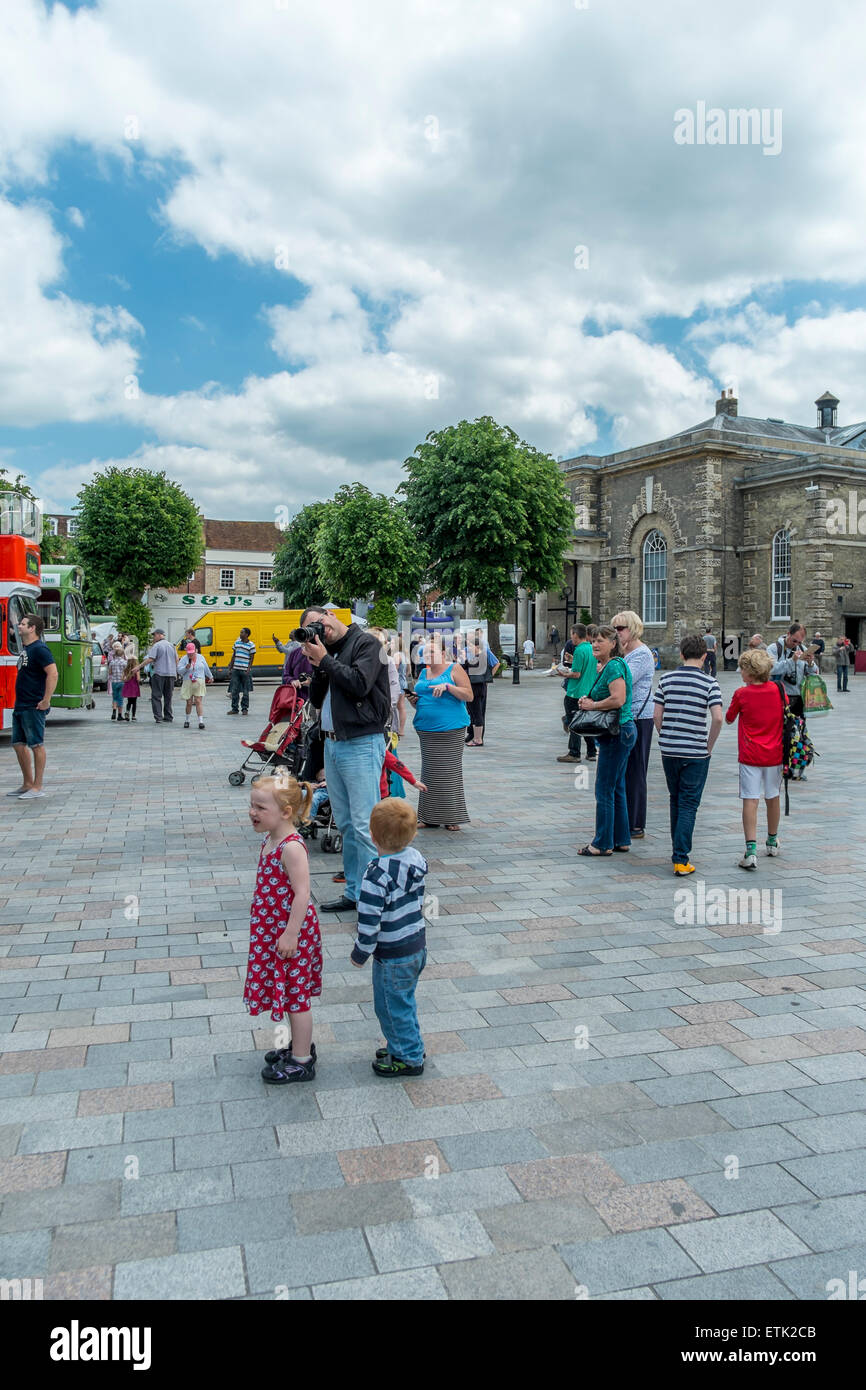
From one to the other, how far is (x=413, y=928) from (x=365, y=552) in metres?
34.7

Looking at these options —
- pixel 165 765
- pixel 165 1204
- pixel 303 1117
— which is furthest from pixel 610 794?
pixel 165 765

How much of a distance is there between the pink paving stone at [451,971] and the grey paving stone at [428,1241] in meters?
2.07

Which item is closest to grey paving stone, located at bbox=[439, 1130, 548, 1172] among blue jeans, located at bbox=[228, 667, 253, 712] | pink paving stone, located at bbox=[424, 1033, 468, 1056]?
pink paving stone, located at bbox=[424, 1033, 468, 1056]

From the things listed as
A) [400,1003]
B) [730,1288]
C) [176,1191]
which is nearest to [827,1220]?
[730,1288]

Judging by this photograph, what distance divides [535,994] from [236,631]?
32987 millimetres

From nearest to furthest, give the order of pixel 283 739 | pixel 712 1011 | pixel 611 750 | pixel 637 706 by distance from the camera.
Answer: pixel 712 1011 → pixel 611 750 → pixel 637 706 → pixel 283 739

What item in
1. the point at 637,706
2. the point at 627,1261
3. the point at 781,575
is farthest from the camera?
the point at 781,575

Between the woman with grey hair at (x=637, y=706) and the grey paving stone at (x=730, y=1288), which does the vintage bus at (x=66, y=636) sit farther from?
the grey paving stone at (x=730, y=1288)

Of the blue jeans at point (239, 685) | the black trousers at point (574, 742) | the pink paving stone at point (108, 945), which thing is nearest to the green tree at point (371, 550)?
the blue jeans at point (239, 685)

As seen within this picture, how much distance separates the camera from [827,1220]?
293cm

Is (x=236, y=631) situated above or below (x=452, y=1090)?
above

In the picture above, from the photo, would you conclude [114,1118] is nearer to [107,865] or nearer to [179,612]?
[107,865]

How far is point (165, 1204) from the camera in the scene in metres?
3.00

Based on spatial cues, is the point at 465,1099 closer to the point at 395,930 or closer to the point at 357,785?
the point at 395,930
